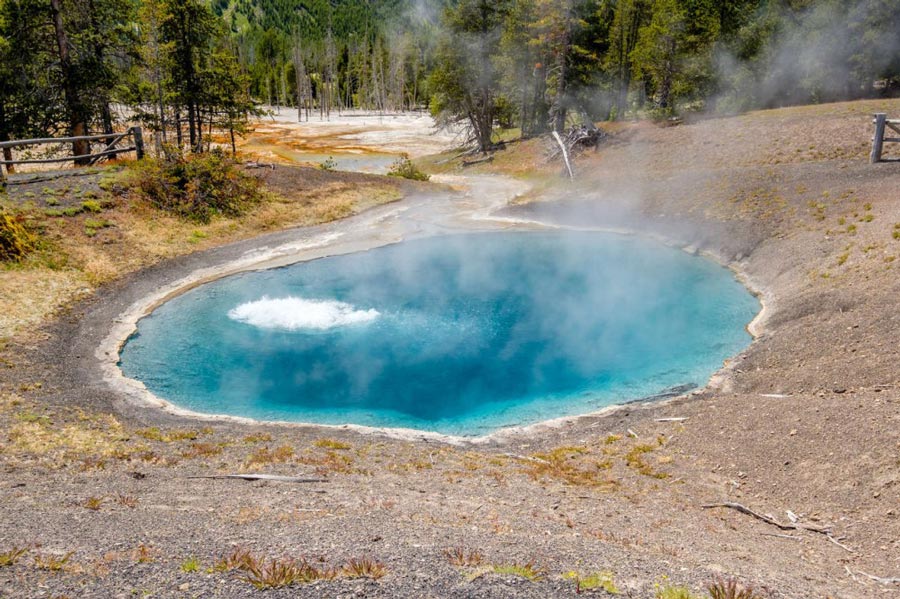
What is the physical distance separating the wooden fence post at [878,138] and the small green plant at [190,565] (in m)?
30.6

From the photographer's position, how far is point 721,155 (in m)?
36.3

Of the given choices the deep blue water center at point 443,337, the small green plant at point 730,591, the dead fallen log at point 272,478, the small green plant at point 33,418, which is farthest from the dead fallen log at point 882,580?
the small green plant at point 33,418

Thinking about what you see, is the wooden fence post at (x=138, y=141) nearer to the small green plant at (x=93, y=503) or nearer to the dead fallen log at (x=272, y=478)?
the dead fallen log at (x=272, y=478)

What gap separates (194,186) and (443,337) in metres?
16.5

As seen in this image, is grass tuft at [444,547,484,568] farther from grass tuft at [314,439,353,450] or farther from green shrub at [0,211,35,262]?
green shrub at [0,211,35,262]

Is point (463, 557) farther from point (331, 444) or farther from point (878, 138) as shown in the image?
point (878, 138)

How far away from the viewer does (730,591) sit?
6.05m

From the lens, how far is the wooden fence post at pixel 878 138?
26311 mm

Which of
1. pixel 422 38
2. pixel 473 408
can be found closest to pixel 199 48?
pixel 473 408

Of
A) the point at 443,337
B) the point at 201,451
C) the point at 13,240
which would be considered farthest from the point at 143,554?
the point at 13,240

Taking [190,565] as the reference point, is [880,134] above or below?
above

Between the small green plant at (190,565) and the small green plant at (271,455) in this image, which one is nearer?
the small green plant at (190,565)

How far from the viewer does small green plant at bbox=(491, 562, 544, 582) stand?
6.57 metres

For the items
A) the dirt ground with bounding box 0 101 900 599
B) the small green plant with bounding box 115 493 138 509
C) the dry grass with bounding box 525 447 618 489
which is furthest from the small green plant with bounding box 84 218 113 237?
the dry grass with bounding box 525 447 618 489
